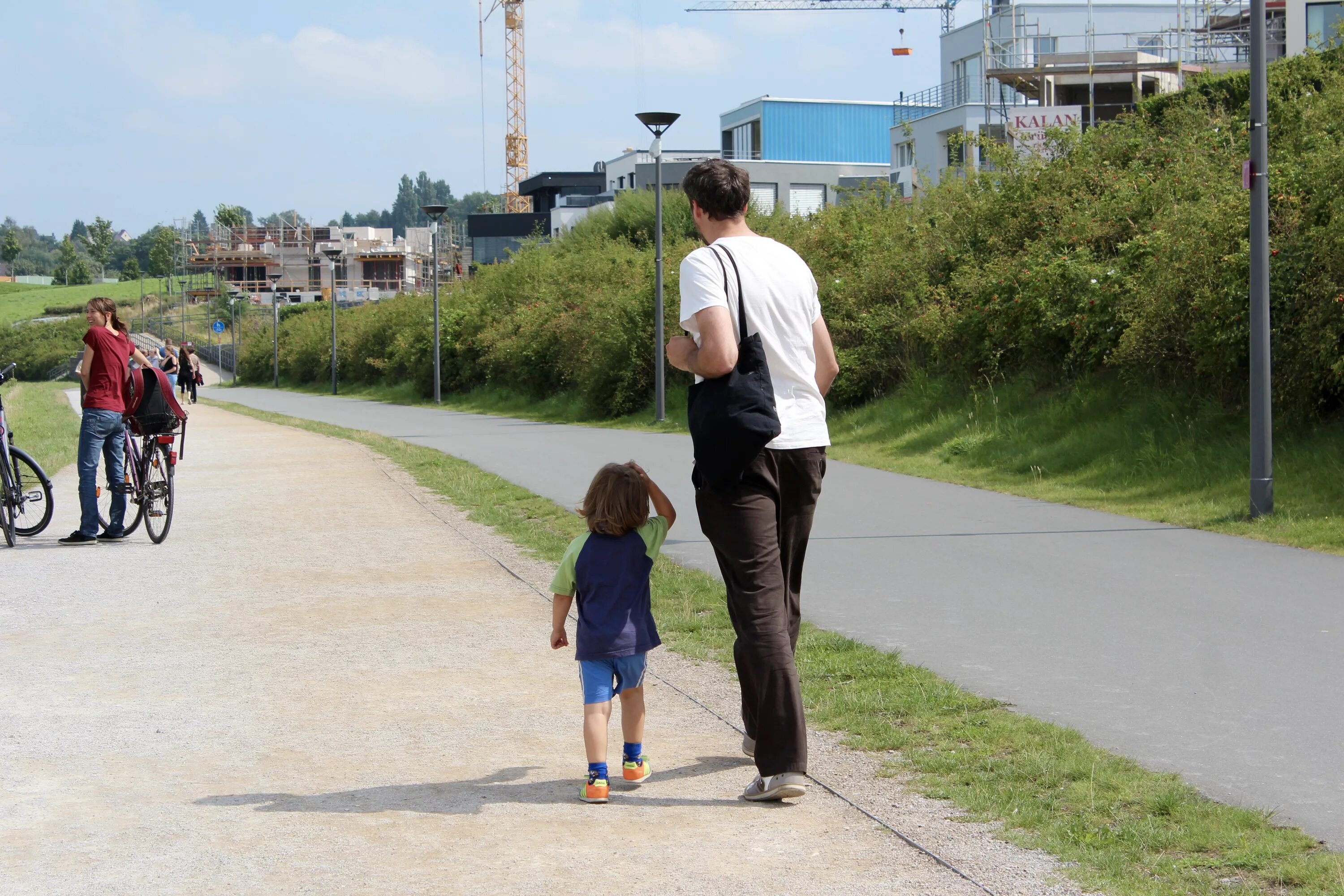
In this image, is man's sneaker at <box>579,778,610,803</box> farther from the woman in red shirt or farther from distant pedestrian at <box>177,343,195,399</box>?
distant pedestrian at <box>177,343,195,399</box>

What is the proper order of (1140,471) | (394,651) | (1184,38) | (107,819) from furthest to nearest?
1. (1184,38)
2. (1140,471)
3. (394,651)
4. (107,819)

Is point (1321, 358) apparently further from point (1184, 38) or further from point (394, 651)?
point (1184, 38)

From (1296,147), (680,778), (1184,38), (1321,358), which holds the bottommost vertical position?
(680,778)

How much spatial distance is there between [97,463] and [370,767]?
719 cm

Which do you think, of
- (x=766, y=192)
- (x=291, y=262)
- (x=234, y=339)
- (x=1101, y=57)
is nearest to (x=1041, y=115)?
(x=1101, y=57)

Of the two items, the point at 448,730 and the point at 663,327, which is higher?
the point at 663,327

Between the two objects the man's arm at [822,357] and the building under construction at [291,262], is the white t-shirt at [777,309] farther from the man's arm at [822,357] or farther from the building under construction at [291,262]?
the building under construction at [291,262]

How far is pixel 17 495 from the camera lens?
1138cm

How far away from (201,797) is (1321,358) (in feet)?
34.0

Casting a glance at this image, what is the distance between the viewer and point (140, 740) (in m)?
5.44

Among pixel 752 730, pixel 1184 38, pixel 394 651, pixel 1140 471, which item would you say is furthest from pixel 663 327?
pixel 1184 38

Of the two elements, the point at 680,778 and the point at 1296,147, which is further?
the point at 1296,147

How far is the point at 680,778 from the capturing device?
4793 mm

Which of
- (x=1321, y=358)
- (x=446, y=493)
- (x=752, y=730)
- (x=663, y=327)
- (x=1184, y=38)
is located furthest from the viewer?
(x=1184, y=38)
